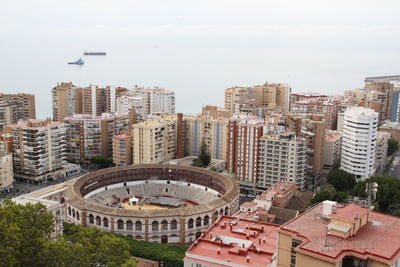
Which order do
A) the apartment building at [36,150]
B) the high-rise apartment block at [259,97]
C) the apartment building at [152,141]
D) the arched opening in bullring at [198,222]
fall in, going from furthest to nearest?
the high-rise apartment block at [259,97]
the apartment building at [152,141]
the apartment building at [36,150]
the arched opening in bullring at [198,222]

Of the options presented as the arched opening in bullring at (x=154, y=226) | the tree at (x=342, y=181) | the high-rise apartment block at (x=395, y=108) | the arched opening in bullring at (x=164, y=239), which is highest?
the high-rise apartment block at (x=395, y=108)

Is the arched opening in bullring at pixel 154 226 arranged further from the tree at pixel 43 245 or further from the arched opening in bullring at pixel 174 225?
the tree at pixel 43 245

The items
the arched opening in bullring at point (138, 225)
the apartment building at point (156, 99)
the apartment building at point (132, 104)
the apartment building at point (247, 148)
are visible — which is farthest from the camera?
the apartment building at point (156, 99)

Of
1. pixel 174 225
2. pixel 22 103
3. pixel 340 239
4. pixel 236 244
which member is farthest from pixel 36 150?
pixel 340 239

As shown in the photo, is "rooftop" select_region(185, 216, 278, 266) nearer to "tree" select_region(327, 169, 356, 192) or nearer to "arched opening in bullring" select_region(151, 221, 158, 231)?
"arched opening in bullring" select_region(151, 221, 158, 231)

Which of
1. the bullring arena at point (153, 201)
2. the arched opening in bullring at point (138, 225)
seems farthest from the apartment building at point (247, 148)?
the arched opening in bullring at point (138, 225)

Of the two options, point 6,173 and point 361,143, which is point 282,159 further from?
point 6,173

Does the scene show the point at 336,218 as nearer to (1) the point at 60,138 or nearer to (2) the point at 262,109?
(1) the point at 60,138
